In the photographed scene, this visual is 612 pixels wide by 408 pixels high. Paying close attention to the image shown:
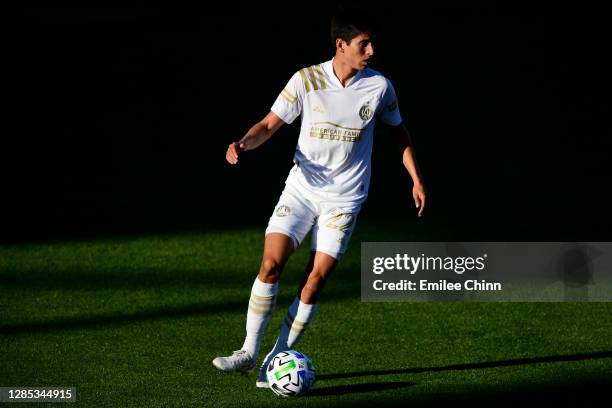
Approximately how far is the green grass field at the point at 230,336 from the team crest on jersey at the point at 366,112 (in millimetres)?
1480

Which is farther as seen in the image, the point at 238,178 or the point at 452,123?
the point at 452,123

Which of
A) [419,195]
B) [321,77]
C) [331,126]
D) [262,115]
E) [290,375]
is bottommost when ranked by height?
[290,375]

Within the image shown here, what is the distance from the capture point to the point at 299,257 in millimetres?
11281

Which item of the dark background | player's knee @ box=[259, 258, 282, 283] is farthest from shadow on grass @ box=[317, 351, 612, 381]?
the dark background

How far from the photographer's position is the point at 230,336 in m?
8.76

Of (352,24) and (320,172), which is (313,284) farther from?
(352,24)

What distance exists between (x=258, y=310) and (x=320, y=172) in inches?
33.2

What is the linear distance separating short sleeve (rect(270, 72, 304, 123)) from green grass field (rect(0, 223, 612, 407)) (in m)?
1.50

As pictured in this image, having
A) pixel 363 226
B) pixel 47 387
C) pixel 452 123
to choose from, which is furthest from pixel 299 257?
pixel 452 123

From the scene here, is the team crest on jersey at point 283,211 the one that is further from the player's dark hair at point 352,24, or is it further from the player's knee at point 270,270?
the player's dark hair at point 352,24

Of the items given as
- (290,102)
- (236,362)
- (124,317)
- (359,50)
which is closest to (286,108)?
(290,102)

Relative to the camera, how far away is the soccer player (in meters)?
7.47

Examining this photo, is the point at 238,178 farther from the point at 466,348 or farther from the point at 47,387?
the point at 47,387

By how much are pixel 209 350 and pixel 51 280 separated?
2362mm
